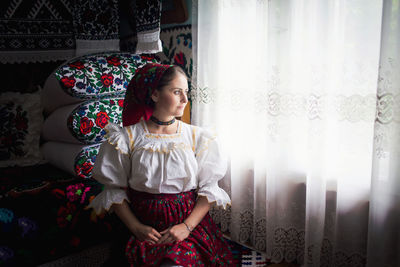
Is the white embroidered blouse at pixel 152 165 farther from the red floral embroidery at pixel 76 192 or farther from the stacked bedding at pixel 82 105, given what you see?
the stacked bedding at pixel 82 105

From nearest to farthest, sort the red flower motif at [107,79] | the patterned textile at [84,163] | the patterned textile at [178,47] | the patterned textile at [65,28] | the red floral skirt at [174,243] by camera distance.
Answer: the red floral skirt at [174,243]
the patterned textile at [84,163]
the red flower motif at [107,79]
the patterned textile at [65,28]
the patterned textile at [178,47]

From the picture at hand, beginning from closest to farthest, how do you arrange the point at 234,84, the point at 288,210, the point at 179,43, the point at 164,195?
the point at 164,195 < the point at 288,210 < the point at 234,84 < the point at 179,43

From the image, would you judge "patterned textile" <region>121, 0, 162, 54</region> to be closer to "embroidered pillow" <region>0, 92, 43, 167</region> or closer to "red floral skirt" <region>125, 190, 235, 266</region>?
"embroidered pillow" <region>0, 92, 43, 167</region>

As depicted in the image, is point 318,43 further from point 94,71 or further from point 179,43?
point 94,71

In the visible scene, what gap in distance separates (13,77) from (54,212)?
3.14 feet

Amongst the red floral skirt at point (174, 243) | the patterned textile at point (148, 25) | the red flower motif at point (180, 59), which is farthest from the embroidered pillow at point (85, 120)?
the red floral skirt at point (174, 243)

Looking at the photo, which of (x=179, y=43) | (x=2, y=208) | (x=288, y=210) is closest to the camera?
(x=2, y=208)

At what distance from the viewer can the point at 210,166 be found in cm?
120

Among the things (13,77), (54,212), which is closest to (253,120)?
(54,212)

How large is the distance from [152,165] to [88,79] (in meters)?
0.80

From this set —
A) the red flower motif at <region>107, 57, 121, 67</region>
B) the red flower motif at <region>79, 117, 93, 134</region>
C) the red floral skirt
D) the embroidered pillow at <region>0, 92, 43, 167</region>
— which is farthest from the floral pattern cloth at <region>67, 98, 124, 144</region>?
the red floral skirt

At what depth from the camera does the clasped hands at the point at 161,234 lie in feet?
3.59

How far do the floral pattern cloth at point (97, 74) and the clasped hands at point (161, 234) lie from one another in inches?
34.2

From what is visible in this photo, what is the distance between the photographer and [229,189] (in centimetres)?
182
